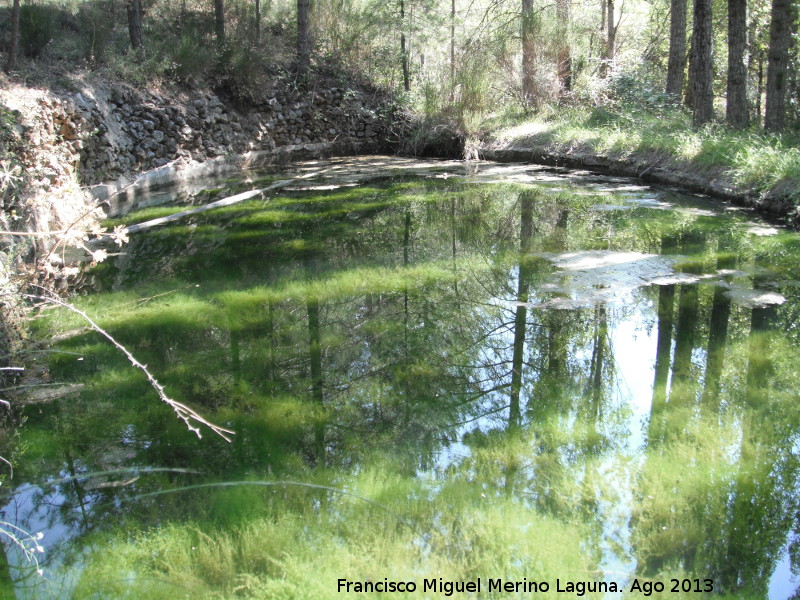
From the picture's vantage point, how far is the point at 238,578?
233 centimetres

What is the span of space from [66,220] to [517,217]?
4962 mm

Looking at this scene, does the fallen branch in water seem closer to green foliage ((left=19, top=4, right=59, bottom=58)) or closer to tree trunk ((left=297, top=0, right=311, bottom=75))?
green foliage ((left=19, top=4, right=59, bottom=58))

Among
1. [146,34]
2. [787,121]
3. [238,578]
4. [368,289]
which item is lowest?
[238,578]

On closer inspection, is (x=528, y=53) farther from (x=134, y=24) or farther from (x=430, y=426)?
(x=430, y=426)

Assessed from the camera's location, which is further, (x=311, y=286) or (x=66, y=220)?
(x=66, y=220)

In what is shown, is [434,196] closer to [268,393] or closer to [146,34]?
[268,393]

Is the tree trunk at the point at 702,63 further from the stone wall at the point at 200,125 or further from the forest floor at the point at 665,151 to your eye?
the stone wall at the point at 200,125

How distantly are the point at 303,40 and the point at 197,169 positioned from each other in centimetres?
535

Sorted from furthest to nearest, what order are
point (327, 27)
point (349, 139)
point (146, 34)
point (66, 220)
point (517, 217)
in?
point (327, 27)
point (349, 139)
point (146, 34)
point (517, 217)
point (66, 220)

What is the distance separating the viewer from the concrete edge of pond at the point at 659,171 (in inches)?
275

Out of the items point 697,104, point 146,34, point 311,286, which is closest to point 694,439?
point 311,286

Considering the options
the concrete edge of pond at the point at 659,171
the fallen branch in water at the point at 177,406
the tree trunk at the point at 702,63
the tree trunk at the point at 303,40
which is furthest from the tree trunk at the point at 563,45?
the fallen branch in water at the point at 177,406

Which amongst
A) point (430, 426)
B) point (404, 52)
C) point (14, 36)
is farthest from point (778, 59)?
point (14, 36)

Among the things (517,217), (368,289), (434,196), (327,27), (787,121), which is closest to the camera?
(368,289)
